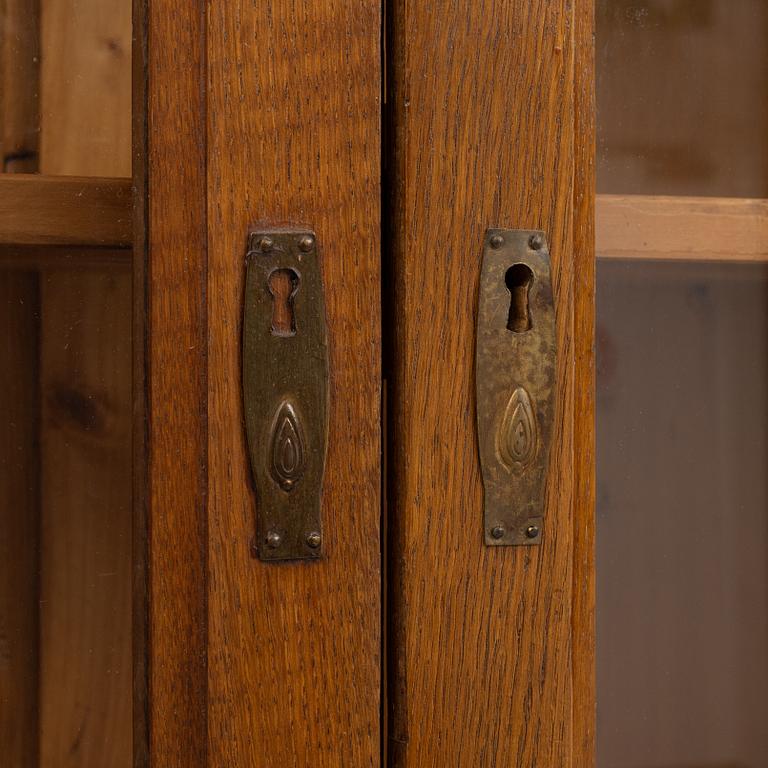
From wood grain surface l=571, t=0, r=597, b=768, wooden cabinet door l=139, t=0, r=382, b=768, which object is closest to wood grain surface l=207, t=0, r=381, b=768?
wooden cabinet door l=139, t=0, r=382, b=768

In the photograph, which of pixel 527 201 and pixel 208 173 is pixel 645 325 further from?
pixel 208 173

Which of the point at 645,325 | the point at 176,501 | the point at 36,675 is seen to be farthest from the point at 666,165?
the point at 36,675

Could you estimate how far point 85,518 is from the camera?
46 cm

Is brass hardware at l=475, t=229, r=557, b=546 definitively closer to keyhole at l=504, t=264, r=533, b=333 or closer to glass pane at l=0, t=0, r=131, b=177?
keyhole at l=504, t=264, r=533, b=333

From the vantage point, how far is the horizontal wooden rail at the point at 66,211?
1.49ft

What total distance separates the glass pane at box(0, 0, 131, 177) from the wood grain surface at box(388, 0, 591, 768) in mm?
150

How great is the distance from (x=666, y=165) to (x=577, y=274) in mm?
97

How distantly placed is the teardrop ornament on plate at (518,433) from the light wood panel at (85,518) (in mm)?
198

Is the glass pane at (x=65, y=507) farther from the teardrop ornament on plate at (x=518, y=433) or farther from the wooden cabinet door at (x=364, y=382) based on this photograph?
the teardrop ornament on plate at (x=518, y=433)

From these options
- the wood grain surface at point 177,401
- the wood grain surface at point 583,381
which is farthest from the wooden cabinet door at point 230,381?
the wood grain surface at point 583,381

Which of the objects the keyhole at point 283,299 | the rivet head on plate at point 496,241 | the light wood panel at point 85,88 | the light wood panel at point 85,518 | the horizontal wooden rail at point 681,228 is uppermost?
the light wood panel at point 85,88

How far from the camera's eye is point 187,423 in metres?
0.42

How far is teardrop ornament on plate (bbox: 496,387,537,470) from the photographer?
44 centimetres

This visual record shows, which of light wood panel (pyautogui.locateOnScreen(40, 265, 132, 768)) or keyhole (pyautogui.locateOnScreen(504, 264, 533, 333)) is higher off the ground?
keyhole (pyautogui.locateOnScreen(504, 264, 533, 333))
